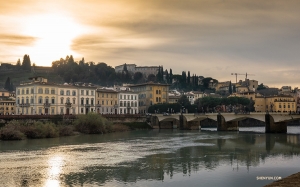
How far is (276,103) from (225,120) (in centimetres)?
5712

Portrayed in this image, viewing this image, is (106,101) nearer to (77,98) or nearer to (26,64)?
(77,98)

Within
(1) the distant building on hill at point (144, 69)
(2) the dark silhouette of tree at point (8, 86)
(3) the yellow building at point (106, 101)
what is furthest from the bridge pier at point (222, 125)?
(1) the distant building on hill at point (144, 69)

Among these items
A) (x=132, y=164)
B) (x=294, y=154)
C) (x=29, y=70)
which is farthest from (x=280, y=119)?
(x=29, y=70)

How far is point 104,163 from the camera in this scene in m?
28.6

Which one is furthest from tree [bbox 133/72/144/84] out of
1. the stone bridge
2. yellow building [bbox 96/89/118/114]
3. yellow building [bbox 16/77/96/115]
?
the stone bridge

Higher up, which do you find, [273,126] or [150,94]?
[150,94]

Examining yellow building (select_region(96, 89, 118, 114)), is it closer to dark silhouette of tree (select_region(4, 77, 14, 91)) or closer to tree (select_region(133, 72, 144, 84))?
tree (select_region(133, 72, 144, 84))

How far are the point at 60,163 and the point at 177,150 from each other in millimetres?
12236

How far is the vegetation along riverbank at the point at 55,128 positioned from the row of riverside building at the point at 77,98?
11353 mm

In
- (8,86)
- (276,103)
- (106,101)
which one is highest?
(8,86)

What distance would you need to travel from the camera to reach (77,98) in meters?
81.9

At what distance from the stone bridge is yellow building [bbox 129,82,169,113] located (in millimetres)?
17138

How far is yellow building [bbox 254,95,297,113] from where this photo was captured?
118 meters

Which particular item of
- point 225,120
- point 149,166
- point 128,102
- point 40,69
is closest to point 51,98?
point 128,102
